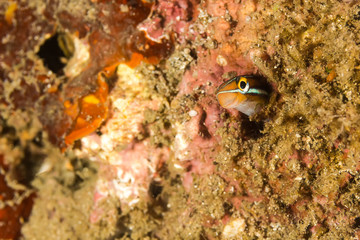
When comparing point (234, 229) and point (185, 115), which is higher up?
point (185, 115)

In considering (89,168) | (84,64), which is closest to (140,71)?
(84,64)

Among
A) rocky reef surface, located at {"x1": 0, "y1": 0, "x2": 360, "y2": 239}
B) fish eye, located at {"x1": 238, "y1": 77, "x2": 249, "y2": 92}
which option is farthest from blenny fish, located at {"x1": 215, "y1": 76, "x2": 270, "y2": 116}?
rocky reef surface, located at {"x1": 0, "y1": 0, "x2": 360, "y2": 239}

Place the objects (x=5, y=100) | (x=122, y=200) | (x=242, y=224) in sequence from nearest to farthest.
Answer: (x=242, y=224)
(x=122, y=200)
(x=5, y=100)

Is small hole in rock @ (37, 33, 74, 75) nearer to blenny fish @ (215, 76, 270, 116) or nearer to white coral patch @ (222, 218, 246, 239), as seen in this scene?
blenny fish @ (215, 76, 270, 116)

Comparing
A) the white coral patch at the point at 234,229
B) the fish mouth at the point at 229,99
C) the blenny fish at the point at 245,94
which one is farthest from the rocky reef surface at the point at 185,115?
the fish mouth at the point at 229,99

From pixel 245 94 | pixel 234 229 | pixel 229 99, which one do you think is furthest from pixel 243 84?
pixel 234 229

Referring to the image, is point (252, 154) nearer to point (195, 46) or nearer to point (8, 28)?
point (195, 46)

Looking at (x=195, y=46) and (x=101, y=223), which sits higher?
(x=195, y=46)

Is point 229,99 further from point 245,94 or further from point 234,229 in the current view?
point 234,229
